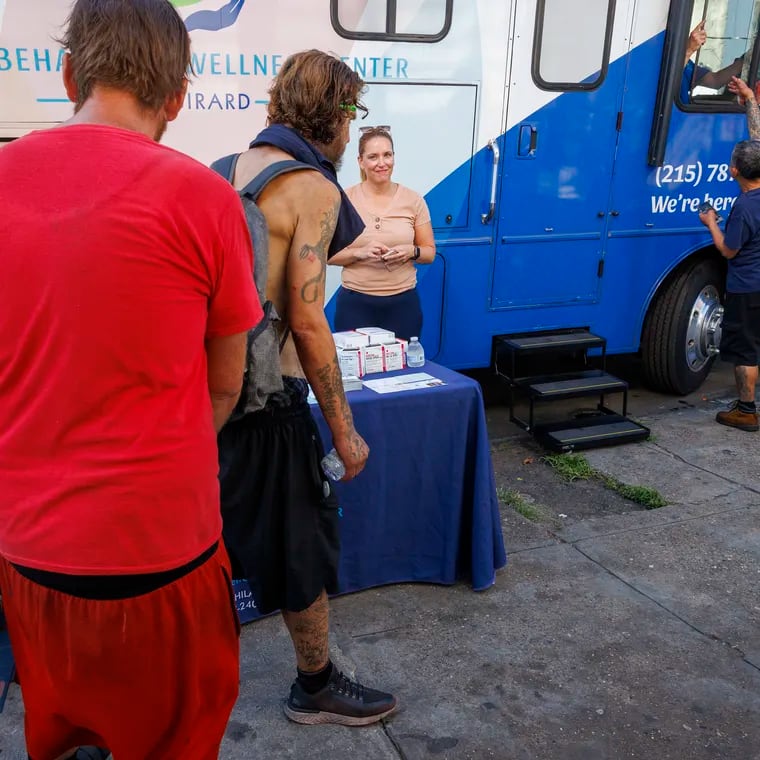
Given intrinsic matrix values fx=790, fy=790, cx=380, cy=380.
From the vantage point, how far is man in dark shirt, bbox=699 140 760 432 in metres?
5.02

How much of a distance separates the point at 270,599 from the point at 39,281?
4.62ft

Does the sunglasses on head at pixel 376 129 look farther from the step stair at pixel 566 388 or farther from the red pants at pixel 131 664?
the red pants at pixel 131 664

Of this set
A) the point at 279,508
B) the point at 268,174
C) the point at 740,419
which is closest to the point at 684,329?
the point at 740,419

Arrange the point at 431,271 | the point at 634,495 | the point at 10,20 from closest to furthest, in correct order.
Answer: the point at 10,20, the point at 634,495, the point at 431,271

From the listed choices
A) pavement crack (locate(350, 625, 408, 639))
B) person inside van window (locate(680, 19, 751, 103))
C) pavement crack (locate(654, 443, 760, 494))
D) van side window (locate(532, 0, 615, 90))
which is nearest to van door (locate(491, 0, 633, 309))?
van side window (locate(532, 0, 615, 90))

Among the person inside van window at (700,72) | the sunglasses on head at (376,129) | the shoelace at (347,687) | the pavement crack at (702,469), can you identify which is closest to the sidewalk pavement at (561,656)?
the shoelace at (347,687)

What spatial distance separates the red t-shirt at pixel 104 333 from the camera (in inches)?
46.8

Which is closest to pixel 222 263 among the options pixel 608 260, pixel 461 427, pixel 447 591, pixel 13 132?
pixel 461 427

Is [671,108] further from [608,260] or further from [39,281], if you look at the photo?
[39,281]

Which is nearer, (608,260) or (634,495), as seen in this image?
(634,495)

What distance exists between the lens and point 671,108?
5039 millimetres

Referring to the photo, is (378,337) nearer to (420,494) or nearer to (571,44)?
→ (420,494)

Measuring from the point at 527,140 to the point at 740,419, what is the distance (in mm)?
2364

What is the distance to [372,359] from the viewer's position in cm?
330
